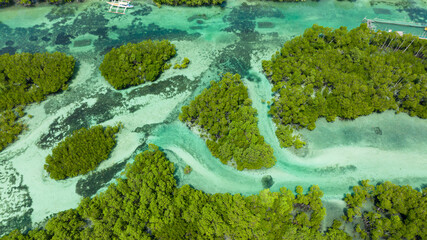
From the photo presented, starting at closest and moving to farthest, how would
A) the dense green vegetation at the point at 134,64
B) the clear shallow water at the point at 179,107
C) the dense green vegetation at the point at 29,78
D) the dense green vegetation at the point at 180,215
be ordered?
the dense green vegetation at the point at 180,215
the clear shallow water at the point at 179,107
the dense green vegetation at the point at 29,78
the dense green vegetation at the point at 134,64

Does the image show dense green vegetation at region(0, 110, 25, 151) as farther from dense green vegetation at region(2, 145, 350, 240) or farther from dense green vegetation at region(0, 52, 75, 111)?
dense green vegetation at region(2, 145, 350, 240)

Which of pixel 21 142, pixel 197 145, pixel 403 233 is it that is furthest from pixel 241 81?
pixel 21 142

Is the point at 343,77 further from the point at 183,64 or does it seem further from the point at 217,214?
the point at 217,214

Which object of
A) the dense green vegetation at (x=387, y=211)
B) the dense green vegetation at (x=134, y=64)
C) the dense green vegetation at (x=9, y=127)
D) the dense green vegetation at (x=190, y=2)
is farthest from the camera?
the dense green vegetation at (x=190, y=2)

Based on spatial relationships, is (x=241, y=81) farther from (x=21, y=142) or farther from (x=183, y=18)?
(x=21, y=142)

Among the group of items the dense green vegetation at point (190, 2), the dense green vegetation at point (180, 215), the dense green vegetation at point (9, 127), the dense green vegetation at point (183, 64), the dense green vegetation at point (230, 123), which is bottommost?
the dense green vegetation at point (180, 215)

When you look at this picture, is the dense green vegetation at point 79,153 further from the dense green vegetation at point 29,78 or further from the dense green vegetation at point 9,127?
the dense green vegetation at point 29,78

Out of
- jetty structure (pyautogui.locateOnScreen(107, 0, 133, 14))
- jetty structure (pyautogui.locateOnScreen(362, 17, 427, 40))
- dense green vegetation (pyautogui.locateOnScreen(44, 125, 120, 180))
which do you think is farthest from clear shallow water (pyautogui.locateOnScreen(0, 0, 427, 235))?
jetty structure (pyautogui.locateOnScreen(362, 17, 427, 40))

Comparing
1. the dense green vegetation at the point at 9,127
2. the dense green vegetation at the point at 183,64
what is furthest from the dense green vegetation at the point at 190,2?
the dense green vegetation at the point at 9,127
